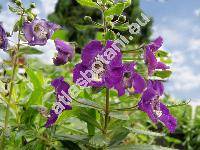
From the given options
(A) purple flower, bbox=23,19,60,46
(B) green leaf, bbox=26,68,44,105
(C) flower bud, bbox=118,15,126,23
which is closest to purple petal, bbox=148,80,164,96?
(C) flower bud, bbox=118,15,126,23

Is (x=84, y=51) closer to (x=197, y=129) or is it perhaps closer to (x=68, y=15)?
(x=197, y=129)

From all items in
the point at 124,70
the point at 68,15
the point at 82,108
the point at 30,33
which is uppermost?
Answer: the point at 68,15

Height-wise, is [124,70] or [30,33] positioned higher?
[30,33]

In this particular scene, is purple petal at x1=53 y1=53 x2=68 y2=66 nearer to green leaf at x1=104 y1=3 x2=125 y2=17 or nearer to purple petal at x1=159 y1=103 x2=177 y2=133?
green leaf at x1=104 y1=3 x2=125 y2=17

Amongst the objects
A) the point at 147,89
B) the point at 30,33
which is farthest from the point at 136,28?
the point at 30,33

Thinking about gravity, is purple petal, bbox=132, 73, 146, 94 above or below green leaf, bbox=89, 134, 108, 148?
above

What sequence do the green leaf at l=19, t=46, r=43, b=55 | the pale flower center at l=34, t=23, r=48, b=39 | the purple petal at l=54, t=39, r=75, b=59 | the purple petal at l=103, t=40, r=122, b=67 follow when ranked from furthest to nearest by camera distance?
the green leaf at l=19, t=46, r=43, b=55 < the pale flower center at l=34, t=23, r=48, b=39 < the purple petal at l=54, t=39, r=75, b=59 < the purple petal at l=103, t=40, r=122, b=67
